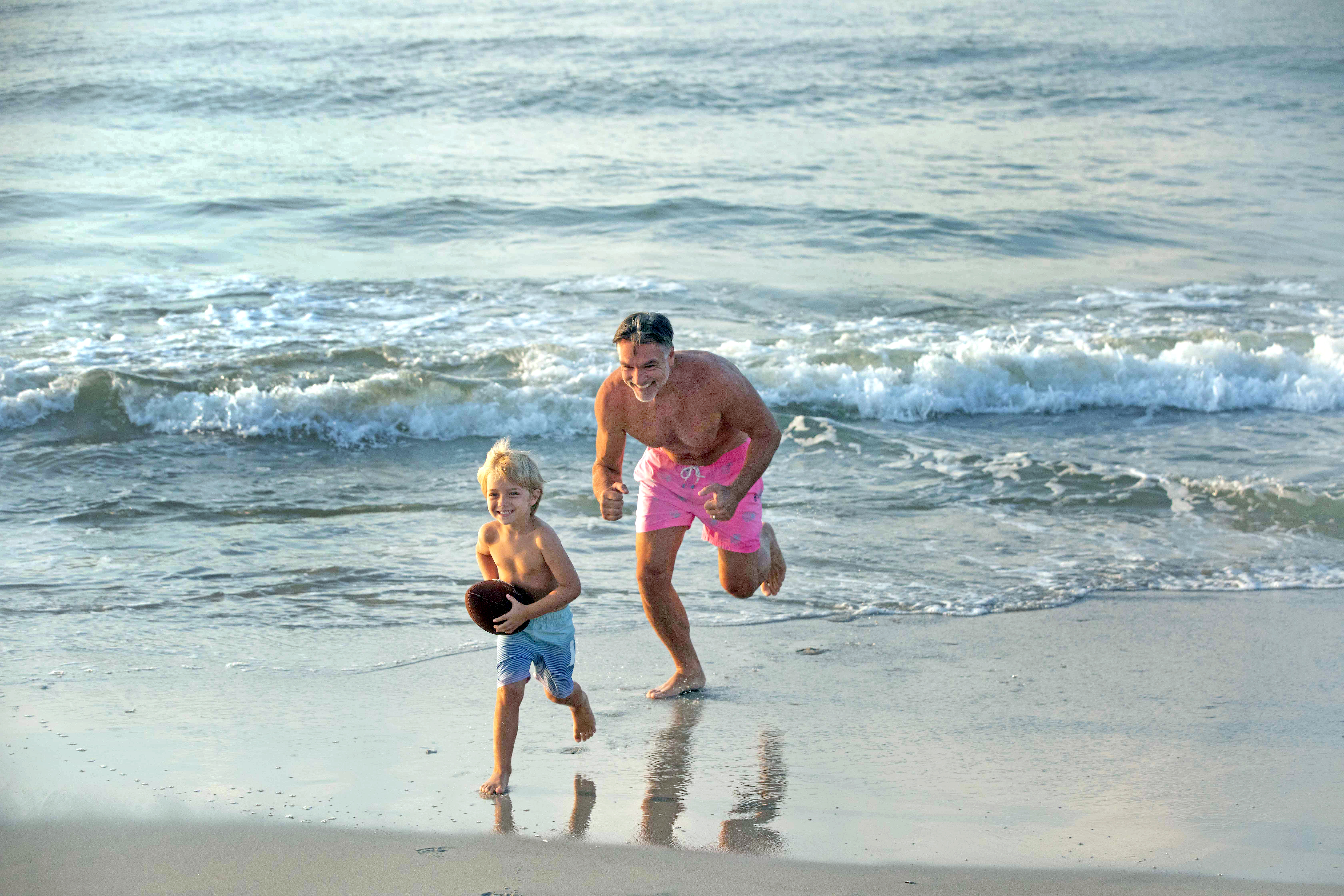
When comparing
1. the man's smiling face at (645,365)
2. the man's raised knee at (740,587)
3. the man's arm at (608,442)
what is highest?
the man's smiling face at (645,365)

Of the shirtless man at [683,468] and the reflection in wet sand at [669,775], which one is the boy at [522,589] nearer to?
the reflection in wet sand at [669,775]

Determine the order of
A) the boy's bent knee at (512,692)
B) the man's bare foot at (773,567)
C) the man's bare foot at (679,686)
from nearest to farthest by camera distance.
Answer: the boy's bent knee at (512,692)
the man's bare foot at (679,686)
the man's bare foot at (773,567)

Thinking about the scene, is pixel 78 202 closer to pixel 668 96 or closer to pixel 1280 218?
pixel 668 96

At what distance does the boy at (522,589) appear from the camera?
12.1 ft

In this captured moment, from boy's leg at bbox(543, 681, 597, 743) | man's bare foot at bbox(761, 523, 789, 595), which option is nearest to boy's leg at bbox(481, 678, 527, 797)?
boy's leg at bbox(543, 681, 597, 743)

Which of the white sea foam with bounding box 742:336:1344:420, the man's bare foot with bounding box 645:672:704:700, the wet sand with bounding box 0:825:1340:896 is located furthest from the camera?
the white sea foam with bounding box 742:336:1344:420

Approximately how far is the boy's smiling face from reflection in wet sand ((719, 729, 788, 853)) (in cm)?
109

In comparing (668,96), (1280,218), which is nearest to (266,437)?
(1280,218)

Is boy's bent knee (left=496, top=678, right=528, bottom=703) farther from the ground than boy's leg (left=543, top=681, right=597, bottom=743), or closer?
farther from the ground

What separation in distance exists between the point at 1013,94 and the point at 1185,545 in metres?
19.9

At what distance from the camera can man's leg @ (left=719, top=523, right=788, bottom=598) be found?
4898 millimetres

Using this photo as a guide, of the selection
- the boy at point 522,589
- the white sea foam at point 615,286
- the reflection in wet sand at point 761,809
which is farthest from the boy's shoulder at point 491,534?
the white sea foam at point 615,286

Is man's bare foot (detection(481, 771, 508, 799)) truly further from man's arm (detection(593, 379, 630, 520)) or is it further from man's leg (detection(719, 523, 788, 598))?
man's leg (detection(719, 523, 788, 598))

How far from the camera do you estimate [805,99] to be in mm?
23688
